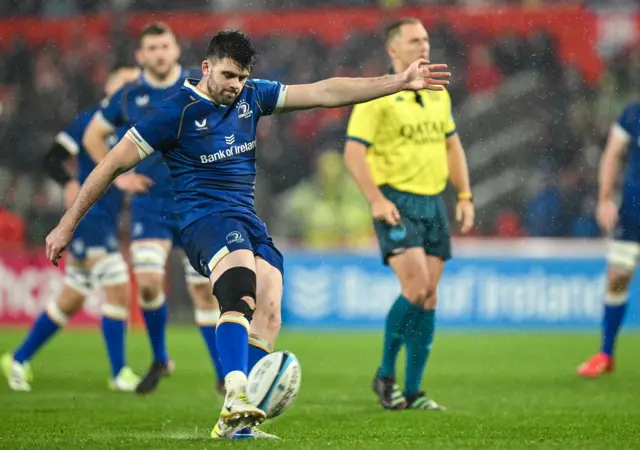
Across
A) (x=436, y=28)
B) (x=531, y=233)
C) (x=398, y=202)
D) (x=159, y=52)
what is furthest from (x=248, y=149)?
(x=436, y=28)

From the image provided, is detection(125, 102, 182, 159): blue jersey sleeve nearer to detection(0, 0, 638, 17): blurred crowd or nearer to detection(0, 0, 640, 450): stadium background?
detection(0, 0, 640, 450): stadium background

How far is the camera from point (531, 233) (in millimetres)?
18047

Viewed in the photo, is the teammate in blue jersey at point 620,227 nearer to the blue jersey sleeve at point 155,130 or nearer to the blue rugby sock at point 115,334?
the blue rugby sock at point 115,334

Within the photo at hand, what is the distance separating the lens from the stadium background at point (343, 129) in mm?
16453

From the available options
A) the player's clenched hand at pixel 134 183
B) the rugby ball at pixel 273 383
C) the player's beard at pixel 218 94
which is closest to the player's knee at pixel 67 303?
the player's clenched hand at pixel 134 183

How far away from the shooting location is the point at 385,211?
25.5 ft

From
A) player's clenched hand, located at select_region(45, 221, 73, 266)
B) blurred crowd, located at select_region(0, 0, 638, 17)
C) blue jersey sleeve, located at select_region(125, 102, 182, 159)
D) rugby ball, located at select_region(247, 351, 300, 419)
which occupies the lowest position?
rugby ball, located at select_region(247, 351, 300, 419)

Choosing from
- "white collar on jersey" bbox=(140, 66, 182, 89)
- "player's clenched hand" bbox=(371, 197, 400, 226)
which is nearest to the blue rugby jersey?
"player's clenched hand" bbox=(371, 197, 400, 226)

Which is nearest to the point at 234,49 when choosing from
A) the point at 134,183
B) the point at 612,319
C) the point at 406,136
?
the point at 406,136

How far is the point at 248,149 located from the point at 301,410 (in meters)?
2.08

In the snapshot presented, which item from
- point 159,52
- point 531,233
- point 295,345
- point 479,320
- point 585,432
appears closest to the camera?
point 585,432

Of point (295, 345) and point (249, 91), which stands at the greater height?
point (249, 91)

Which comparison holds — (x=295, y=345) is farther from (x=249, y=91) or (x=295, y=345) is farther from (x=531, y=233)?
(x=249, y=91)

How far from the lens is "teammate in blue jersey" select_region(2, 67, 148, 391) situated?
9.74 metres
